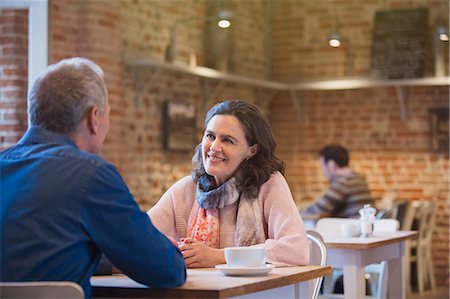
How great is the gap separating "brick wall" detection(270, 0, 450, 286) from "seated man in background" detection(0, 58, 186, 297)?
7.84 m

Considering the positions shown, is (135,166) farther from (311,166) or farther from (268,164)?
(268,164)

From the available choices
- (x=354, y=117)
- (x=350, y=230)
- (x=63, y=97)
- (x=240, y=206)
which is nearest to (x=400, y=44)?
(x=354, y=117)

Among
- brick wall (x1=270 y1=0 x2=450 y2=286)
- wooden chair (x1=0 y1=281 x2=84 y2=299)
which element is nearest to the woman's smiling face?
wooden chair (x1=0 y1=281 x2=84 y2=299)

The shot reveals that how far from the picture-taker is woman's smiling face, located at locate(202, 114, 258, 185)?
11.5ft

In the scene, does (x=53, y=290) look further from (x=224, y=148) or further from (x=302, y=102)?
(x=302, y=102)

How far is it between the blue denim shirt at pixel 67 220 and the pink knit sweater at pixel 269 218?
87 centimetres

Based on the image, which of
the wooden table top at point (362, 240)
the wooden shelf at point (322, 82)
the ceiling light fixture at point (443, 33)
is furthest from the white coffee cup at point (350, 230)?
the ceiling light fixture at point (443, 33)

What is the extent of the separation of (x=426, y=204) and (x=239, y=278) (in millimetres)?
6947

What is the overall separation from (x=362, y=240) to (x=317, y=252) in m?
0.28

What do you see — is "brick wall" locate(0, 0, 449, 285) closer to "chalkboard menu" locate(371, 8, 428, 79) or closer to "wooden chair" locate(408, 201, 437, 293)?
"chalkboard menu" locate(371, 8, 428, 79)

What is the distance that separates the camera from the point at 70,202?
2.29m

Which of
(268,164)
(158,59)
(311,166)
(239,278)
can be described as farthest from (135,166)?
(239,278)

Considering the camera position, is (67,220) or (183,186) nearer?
(67,220)

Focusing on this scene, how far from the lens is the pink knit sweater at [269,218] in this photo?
3.20 metres
